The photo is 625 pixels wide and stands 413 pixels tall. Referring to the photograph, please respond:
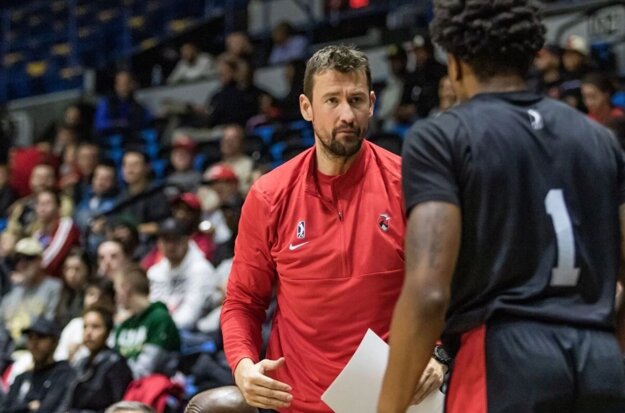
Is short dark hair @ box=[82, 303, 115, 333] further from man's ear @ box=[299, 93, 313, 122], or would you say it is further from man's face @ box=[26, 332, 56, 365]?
man's ear @ box=[299, 93, 313, 122]

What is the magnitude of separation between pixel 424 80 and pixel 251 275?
758 cm

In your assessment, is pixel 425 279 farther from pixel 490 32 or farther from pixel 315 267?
pixel 315 267

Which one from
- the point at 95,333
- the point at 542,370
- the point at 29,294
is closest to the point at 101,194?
Answer: the point at 29,294

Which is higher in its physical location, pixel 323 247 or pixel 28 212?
pixel 323 247

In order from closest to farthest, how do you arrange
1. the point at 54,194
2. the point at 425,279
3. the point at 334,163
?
the point at 425,279
the point at 334,163
the point at 54,194

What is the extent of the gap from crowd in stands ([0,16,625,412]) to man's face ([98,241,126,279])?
0.6 inches

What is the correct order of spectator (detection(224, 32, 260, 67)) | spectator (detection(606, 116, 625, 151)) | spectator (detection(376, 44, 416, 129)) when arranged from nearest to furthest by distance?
spectator (detection(606, 116, 625, 151)) → spectator (detection(376, 44, 416, 129)) → spectator (detection(224, 32, 260, 67))

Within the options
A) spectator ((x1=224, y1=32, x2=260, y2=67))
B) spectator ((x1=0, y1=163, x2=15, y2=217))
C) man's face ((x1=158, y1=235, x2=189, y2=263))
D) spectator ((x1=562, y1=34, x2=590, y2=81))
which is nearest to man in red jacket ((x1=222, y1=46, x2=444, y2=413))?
man's face ((x1=158, y1=235, x2=189, y2=263))

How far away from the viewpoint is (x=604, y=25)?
11492 millimetres

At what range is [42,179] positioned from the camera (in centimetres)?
1192

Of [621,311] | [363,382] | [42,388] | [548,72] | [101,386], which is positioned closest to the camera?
[621,311]

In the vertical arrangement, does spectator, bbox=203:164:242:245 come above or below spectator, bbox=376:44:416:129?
below

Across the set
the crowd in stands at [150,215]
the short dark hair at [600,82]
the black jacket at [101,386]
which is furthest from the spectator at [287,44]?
the black jacket at [101,386]

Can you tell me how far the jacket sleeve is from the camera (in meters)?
3.84
